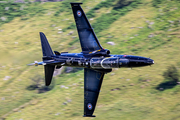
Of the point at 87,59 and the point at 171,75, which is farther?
the point at 171,75

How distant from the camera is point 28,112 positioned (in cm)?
4278

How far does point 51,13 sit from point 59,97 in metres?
27.0

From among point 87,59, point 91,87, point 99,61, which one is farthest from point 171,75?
point 87,59

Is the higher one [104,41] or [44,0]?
[44,0]

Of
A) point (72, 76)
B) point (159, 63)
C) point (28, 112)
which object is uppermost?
point (159, 63)

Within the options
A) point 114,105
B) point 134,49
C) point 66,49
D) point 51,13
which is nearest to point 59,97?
point 114,105

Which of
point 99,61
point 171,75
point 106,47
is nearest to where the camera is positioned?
point 99,61

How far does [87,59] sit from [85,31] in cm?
352

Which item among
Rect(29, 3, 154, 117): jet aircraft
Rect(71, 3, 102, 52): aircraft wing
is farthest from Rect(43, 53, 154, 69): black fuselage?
Rect(71, 3, 102, 52): aircraft wing

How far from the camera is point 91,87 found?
3416cm

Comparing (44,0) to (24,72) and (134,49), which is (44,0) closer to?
(24,72)

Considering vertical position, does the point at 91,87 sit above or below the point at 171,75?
above

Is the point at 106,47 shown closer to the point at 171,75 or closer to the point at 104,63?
the point at 171,75

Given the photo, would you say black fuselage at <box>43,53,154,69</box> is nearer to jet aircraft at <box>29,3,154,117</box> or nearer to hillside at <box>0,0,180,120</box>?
jet aircraft at <box>29,3,154,117</box>
